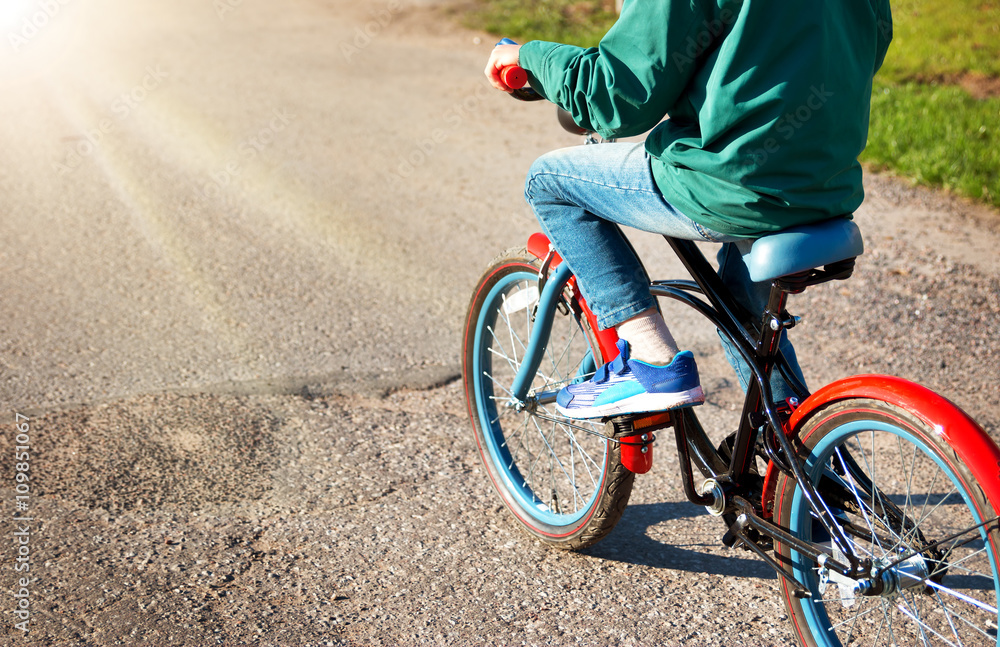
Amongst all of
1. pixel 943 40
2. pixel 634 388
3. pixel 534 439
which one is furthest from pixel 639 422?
pixel 943 40

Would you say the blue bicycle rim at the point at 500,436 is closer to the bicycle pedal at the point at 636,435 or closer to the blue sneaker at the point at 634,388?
the bicycle pedal at the point at 636,435

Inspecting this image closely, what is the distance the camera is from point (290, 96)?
8.36 meters

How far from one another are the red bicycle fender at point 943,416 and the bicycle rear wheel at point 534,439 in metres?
0.83

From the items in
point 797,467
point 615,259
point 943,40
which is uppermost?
point 615,259

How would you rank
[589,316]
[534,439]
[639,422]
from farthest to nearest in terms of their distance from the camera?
[534,439]
[589,316]
[639,422]

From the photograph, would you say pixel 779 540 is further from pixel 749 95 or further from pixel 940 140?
pixel 940 140

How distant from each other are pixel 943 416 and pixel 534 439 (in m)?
1.84

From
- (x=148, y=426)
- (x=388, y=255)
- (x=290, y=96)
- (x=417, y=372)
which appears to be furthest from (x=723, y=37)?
(x=290, y=96)

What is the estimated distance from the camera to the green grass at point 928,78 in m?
6.25

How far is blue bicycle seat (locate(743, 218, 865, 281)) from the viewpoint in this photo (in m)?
2.03

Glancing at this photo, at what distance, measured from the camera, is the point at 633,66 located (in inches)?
80.2

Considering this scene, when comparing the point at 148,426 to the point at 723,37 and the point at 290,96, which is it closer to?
the point at 723,37

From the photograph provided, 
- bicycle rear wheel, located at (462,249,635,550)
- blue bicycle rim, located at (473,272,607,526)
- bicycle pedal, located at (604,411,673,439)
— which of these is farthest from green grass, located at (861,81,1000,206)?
bicycle pedal, located at (604,411,673,439)

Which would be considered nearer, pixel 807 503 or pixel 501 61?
pixel 807 503
